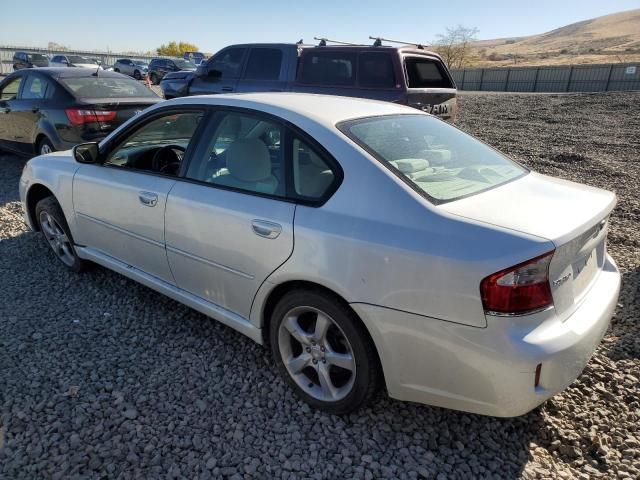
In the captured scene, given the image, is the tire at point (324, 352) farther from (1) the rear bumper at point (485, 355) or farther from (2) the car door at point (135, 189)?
(2) the car door at point (135, 189)

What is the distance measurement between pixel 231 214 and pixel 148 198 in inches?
32.6

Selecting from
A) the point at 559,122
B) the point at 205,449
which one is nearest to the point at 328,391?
the point at 205,449

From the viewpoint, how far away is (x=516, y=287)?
1.86 meters

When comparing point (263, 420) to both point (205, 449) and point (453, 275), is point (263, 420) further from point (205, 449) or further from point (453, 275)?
point (453, 275)

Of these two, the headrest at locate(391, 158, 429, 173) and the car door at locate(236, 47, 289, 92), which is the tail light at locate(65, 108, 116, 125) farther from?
the headrest at locate(391, 158, 429, 173)

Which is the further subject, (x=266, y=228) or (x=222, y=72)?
(x=222, y=72)

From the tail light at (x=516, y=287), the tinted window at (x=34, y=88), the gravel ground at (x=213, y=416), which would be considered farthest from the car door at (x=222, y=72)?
the tail light at (x=516, y=287)

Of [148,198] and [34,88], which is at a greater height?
[34,88]

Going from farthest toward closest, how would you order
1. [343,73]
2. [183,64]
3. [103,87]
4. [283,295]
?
[183,64] → [343,73] → [103,87] → [283,295]

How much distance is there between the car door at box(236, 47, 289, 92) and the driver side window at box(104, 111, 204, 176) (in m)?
4.31

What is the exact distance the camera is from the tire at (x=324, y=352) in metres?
2.28

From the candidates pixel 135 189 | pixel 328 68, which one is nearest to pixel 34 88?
pixel 328 68

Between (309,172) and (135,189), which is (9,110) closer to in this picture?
(135,189)

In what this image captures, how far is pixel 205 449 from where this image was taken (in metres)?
2.31
